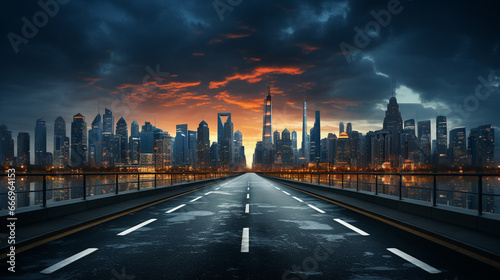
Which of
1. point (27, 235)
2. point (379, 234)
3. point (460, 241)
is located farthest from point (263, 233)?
point (27, 235)

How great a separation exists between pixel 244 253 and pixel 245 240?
1.11m

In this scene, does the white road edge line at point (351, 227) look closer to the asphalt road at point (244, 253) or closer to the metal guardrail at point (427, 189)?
the asphalt road at point (244, 253)

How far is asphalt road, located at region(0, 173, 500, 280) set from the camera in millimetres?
4738

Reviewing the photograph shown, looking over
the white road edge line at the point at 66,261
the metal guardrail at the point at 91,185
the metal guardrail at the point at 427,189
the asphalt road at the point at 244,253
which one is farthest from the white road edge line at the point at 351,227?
the metal guardrail at the point at 91,185

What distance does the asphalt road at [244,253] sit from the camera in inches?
187

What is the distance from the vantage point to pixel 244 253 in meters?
5.87

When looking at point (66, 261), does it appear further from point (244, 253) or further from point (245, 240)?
point (245, 240)

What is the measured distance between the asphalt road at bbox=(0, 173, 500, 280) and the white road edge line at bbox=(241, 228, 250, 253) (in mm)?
20

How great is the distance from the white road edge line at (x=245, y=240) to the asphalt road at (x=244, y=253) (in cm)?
2

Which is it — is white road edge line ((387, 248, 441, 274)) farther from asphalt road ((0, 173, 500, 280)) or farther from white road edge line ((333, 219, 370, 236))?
white road edge line ((333, 219, 370, 236))

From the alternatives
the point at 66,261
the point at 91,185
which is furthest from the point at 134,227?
the point at 66,261

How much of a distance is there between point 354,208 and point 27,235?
10913 mm

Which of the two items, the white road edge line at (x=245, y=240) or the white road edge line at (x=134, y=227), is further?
the white road edge line at (x=134, y=227)

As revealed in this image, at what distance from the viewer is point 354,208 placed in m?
12.2
